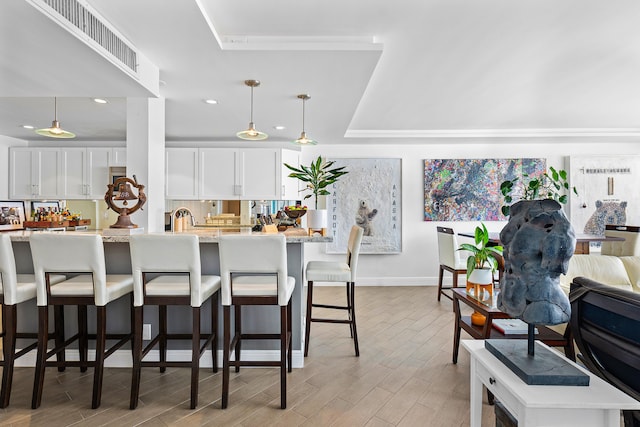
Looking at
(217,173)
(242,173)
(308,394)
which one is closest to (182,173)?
(217,173)

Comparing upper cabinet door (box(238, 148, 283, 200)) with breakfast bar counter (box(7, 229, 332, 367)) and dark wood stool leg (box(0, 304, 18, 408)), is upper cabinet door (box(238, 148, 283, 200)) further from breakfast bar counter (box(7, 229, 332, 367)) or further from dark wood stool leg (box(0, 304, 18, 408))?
dark wood stool leg (box(0, 304, 18, 408))

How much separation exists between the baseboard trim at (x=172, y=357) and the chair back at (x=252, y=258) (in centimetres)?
82

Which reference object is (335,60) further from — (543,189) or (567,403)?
(543,189)

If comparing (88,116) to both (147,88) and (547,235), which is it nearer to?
(147,88)

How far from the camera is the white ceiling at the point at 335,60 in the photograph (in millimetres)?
2002

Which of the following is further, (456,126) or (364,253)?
(364,253)

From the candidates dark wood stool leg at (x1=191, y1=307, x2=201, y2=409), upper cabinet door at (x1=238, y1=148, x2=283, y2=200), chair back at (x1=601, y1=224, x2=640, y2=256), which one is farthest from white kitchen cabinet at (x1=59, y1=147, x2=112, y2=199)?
chair back at (x1=601, y1=224, x2=640, y2=256)

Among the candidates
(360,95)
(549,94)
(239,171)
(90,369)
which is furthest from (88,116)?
(549,94)

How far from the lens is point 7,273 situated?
2172mm

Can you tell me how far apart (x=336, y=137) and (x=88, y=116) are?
323cm

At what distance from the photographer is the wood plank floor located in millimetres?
2062

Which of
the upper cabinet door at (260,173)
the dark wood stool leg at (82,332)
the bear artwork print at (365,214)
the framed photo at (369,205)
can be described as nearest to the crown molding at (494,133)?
the framed photo at (369,205)

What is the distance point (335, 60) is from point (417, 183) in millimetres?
3558

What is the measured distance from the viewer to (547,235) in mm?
1150
